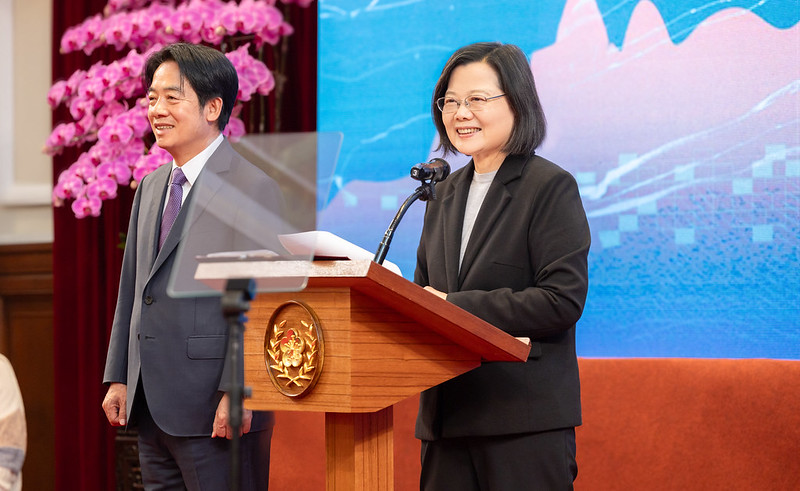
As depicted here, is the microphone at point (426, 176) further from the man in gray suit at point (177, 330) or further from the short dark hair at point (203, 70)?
the short dark hair at point (203, 70)

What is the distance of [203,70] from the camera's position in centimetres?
220

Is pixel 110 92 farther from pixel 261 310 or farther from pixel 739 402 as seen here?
pixel 739 402

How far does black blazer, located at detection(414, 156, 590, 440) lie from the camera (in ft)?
5.50

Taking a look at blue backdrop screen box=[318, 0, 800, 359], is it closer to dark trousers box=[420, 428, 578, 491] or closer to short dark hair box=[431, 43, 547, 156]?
short dark hair box=[431, 43, 547, 156]

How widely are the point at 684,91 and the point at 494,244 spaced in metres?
1.39

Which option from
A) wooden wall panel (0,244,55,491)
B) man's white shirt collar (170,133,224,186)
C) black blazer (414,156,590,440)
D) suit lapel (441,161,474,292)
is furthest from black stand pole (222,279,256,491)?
wooden wall panel (0,244,55,491)

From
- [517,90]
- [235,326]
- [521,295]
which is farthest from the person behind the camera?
[517,90]

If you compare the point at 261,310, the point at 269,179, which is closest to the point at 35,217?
the point at 261,310

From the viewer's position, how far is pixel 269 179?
126 centimetres

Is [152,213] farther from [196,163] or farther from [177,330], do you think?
[177,330]

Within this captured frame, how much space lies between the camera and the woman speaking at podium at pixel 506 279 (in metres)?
1.68

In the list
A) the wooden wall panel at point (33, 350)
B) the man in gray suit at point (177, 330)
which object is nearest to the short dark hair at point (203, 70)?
the man in gray suit at point (177, 330)

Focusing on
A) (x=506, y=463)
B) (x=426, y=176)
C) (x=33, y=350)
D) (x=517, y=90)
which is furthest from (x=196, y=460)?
(x=33, y=350)

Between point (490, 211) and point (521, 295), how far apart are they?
235 mm
